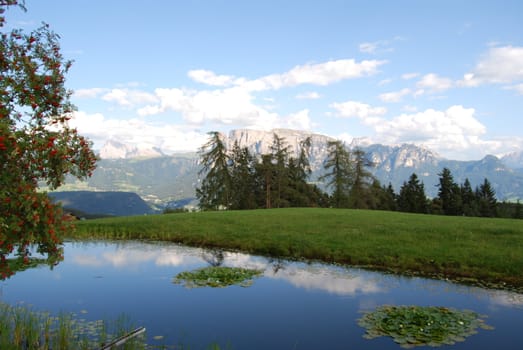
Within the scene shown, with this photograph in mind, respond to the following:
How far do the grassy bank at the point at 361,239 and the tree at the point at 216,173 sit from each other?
3655 centimetres

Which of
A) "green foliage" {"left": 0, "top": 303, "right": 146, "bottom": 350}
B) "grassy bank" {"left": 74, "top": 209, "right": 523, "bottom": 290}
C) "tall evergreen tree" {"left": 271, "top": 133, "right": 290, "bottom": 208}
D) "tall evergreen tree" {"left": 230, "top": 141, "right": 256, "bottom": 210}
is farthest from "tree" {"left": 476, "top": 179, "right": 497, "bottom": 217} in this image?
"green foliage" {"left": 0, "top": 303, "right": 146, "bottom": 350}

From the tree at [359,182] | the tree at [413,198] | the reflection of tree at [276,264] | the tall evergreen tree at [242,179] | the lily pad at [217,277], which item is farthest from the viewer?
the tree at [413,198]

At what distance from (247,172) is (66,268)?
2698 inches

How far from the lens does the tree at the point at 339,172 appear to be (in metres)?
84.8

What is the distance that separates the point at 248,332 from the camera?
13586 mm

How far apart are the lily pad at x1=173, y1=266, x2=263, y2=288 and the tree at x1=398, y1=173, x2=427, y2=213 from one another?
→ 92149 mm

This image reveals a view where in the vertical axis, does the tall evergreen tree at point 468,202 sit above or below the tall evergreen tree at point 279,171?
below

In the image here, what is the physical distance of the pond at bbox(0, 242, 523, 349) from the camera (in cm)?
1311

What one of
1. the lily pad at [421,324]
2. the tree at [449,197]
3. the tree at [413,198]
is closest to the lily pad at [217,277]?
the lily pad at [421,324]

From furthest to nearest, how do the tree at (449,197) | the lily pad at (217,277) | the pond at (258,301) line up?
the tree at (449,197) < the lily pad at (217,277) < the pond at (258,301)

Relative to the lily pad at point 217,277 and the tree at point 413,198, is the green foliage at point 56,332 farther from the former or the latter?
the tree at point 413,198

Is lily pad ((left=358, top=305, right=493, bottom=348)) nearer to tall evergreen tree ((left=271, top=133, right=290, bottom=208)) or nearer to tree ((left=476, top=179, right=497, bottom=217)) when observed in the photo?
tall evergreen tree ((left=271, top=133, right=290, bottom=208))

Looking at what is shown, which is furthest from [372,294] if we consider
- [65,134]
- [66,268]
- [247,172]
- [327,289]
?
[247,172]

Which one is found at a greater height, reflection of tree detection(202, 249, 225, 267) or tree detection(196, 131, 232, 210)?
tree detection(196, 131, 232, 210)
